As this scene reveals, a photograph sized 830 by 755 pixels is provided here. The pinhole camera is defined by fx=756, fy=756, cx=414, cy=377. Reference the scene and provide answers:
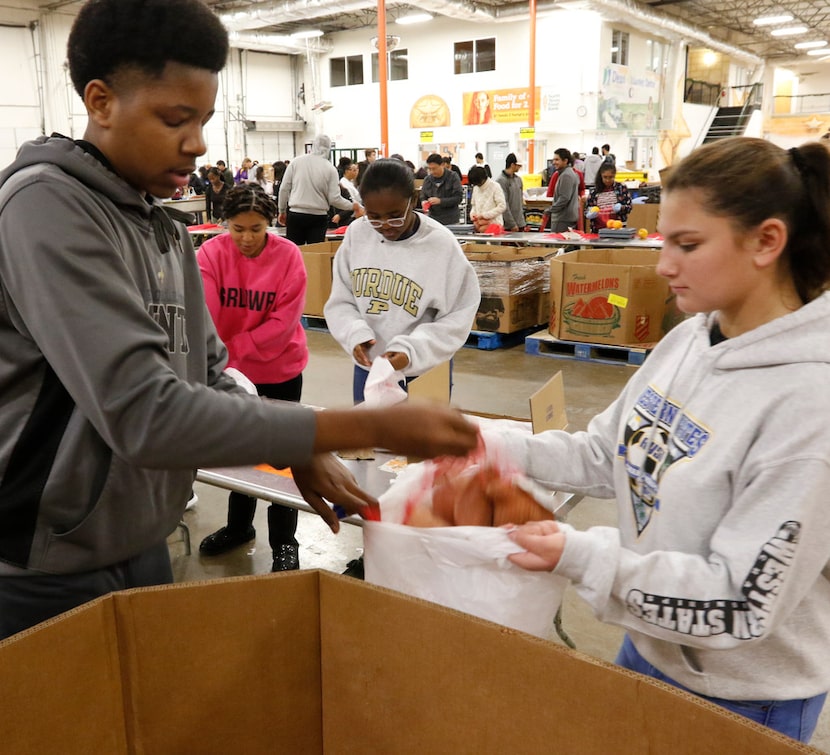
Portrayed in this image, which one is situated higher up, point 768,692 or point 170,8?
point 170,8

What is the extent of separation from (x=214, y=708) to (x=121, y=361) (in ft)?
1.64

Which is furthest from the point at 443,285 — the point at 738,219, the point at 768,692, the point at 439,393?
the point at 768,692

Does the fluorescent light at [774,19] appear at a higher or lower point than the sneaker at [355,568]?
higher

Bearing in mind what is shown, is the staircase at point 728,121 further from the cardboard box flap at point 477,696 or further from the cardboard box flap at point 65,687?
the cardboard box flap at point 65,687

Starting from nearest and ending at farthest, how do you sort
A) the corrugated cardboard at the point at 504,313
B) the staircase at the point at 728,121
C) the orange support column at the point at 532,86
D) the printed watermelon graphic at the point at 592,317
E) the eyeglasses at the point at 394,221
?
1. the eyeglasses at the point at 394,221
2. the printed watermelon graphic at the point at 592,317
3. the corrugated cardboard at the point at 504,313
4. the orange support column at the point at 532,86
5. the staircase at the point at 728,121

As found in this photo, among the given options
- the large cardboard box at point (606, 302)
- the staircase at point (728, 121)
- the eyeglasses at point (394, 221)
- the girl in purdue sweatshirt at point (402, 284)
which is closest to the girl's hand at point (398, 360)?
the girl in purdue sweatshirt at point (402, 284)

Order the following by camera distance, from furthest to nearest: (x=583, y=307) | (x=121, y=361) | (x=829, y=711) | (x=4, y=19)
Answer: (x=4, y=19) < (x=583, y=307) < (x=829, y=711) < (x=121, y=361)

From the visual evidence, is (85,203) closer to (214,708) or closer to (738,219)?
(214,708)

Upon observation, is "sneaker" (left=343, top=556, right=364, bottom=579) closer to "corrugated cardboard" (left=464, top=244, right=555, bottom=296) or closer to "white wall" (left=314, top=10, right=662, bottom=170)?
"corrugated cardboard" (left=464, top=244, right=555, bottom=296)

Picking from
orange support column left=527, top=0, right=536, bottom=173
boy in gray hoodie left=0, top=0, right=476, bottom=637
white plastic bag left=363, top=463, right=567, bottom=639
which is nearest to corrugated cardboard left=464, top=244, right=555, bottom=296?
white plastic bag left=363, top=463, right=567, bottom=639

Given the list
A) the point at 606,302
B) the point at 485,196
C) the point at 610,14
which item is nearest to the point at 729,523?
the point at 606,302

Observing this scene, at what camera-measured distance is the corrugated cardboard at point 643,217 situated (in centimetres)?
994

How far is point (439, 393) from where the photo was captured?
2.56 metres

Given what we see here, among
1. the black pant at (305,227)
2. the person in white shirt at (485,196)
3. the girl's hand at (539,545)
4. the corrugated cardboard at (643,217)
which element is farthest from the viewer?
the corrugated cardboard at (643,217)
